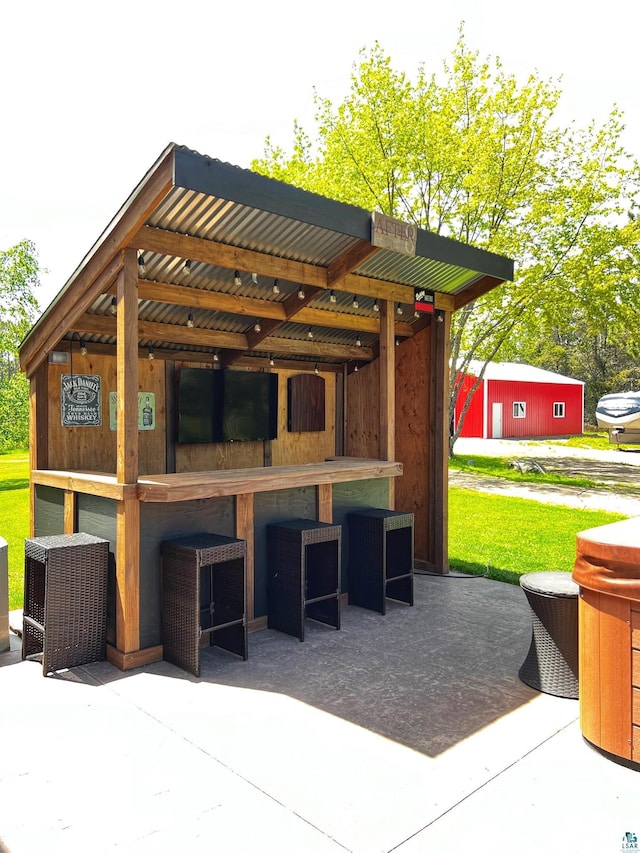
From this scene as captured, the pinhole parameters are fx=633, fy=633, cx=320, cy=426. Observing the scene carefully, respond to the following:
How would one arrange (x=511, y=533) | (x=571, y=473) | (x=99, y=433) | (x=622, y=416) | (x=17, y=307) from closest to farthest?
(x=99, y=433)
(x=511, y=533)
(x=571, y=473)
(x=17, y=307)
(x=622, y=416)

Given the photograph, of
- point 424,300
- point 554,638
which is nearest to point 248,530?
point 554,638

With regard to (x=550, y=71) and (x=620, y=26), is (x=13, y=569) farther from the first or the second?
(x=550, y=71)

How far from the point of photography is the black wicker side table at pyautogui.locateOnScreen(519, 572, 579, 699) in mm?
3520

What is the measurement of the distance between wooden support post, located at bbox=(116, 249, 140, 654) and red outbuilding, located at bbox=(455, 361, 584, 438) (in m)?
21.9

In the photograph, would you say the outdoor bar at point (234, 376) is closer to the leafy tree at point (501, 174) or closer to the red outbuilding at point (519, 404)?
the leafy tree at point (501, 174)

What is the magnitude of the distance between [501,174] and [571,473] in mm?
7257

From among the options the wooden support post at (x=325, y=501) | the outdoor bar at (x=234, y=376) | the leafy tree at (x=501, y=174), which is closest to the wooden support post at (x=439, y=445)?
the outdoor bar at (x=234, y=376)

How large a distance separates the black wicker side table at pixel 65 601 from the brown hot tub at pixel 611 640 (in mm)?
2753

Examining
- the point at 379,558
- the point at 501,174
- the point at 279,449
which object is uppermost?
the point at 501,174

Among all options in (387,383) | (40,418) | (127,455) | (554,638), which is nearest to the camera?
(554,638)

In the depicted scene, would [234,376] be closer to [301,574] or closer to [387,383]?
→ [387,383]

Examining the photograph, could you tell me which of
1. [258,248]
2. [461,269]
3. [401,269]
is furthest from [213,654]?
[461,269]

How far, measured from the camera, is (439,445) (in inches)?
247

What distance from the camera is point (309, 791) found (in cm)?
259
